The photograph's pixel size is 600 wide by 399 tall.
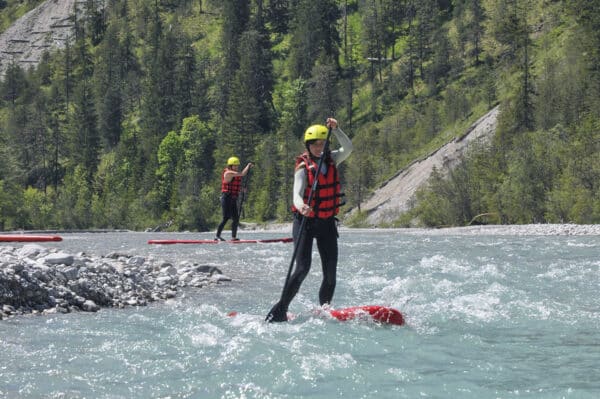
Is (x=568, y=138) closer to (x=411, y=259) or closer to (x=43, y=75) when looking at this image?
(x=411, y=259)

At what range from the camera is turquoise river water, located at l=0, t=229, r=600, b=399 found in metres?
5.99

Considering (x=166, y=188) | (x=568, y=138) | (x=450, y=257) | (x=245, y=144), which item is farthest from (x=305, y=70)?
(x=450, y=257)

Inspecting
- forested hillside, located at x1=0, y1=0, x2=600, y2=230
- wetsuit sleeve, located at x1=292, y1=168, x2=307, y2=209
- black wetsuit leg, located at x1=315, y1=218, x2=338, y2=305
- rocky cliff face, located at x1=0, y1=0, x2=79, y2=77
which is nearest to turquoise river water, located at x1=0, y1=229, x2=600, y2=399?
black wetsuit leg, located at x1=315, y1=218, x2=338, y2=305

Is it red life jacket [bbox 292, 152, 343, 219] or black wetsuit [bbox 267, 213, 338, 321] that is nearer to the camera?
black wetsuit [bbox 267, 213, 338, 321]

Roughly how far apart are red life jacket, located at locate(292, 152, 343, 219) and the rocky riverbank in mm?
3852

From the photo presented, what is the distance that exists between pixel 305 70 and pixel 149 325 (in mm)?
98760

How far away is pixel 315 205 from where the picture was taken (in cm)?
950

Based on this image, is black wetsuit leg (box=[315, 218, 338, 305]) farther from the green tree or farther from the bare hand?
the green tree

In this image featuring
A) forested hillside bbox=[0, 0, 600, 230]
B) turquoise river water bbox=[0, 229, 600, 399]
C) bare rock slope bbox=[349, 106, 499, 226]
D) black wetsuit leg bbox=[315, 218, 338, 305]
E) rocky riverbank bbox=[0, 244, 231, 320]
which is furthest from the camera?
bare rock slope bbox=[349, 106, 499, 226]

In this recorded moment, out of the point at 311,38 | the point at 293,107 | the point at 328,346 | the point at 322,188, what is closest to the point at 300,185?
the point at 322,188

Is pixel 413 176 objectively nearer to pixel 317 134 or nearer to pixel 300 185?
pixel 317 134

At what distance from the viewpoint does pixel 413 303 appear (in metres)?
11.0

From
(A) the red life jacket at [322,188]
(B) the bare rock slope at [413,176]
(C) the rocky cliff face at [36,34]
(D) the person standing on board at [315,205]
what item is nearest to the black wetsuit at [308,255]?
(D) the person standing on board at [315,205]

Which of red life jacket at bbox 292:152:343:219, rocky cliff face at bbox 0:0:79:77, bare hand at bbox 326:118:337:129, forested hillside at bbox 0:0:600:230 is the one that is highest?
rocky cliff face at bbox 0:0:79:77
